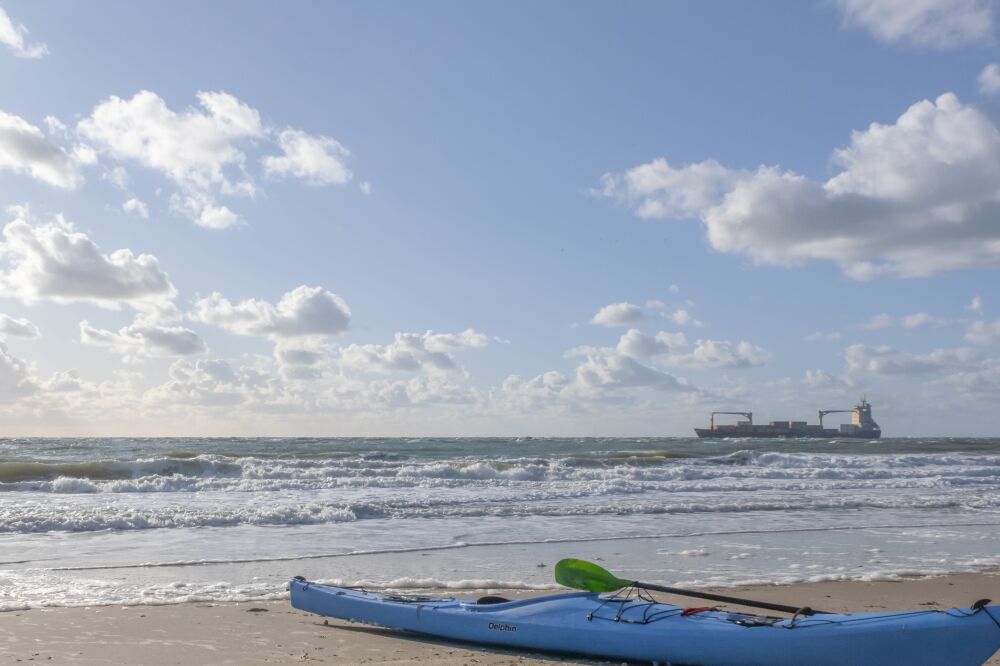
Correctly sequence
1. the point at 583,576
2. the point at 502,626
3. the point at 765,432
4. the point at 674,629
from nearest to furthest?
the point at 674,629, the point at 502,626, the point at 583,576, the point at 765,432

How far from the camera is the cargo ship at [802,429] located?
237ft

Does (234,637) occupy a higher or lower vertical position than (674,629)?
lower

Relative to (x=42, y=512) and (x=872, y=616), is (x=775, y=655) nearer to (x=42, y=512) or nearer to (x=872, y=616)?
(x=872, y=616)

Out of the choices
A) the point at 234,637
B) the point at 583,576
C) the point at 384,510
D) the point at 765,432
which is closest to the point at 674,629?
the point at 583,576

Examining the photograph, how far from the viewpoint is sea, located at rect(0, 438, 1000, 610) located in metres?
8.12

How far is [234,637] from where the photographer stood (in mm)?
5820

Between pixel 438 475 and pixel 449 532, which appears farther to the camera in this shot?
pixel 438 475

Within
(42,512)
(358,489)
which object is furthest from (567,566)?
(358,489)

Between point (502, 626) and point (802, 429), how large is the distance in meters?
72.9

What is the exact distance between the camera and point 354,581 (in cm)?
788

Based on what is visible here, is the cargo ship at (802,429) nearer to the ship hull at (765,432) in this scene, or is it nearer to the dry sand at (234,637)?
the ship hull at (765,432)

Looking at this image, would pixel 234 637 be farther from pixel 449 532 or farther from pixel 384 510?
pixel 384 510

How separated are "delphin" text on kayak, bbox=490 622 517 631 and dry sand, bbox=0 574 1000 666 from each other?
153mm

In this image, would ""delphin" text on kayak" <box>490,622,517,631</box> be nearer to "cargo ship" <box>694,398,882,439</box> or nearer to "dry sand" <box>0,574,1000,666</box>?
"dry sand" <box>0,574,1000,666</box>
